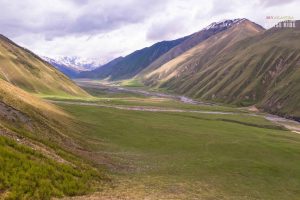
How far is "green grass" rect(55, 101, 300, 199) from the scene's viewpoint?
48.5 meters

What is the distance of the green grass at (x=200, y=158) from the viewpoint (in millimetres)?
48500

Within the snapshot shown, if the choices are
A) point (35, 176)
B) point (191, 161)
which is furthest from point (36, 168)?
point (191, 161)

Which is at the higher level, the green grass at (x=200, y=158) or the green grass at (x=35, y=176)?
the green grass at (x=35, y=176)

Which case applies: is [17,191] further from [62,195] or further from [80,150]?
[80,150]

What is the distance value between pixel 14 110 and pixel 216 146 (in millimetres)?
40000

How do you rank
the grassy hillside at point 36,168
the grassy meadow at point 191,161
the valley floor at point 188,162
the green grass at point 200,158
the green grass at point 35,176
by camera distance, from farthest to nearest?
the green grass at point 200,158, the grassy meadow at point 191,161, the valley floor at point 188,162, the grassy hillside at point 36,168, the green grass at point 35,176

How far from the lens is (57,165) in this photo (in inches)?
1564

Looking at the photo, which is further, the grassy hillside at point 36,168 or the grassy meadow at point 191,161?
the grassy meadow at point 191,161

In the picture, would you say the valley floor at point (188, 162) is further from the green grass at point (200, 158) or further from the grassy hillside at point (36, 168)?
the grassy hillside at point (36, 168)

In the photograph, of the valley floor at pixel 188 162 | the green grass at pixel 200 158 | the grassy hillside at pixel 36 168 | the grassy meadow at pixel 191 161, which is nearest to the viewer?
the grassy hillside at pixel 36 168

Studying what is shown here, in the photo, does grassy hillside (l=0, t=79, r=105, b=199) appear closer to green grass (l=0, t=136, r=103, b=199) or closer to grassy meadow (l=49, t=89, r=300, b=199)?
green grass (l=0, t=136, r=103, b=199)

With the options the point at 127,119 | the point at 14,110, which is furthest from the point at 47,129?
the point at 127,119

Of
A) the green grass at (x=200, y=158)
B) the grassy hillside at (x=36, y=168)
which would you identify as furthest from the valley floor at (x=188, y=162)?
the grassy hillside at (x=36, y=168)

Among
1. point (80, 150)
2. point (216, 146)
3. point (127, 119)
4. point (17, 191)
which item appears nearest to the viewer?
point (17, 191)
